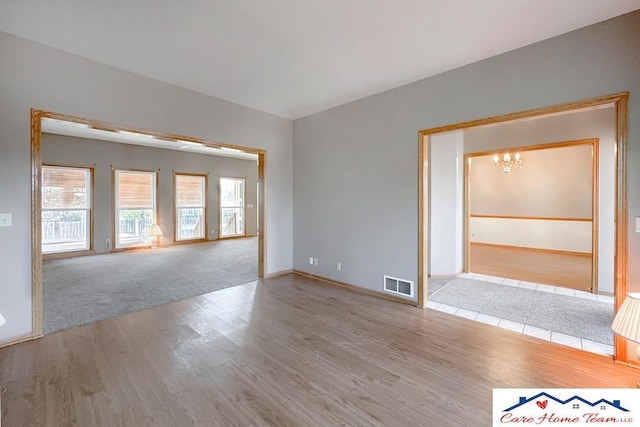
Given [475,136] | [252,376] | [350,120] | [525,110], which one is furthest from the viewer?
[475,136]

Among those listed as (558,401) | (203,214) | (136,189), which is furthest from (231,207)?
(558,401)

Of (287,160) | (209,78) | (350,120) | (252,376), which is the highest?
(209,78)

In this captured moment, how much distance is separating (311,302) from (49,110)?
3473 millimetres

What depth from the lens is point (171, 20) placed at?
232cm

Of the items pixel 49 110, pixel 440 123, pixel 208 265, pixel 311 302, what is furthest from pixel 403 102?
pixel 208 265

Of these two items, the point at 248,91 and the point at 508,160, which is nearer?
the point at 248,91

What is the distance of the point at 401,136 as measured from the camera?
143 inches

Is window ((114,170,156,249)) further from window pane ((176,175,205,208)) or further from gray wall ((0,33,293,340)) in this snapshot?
gray wall ((0,33,293,340))

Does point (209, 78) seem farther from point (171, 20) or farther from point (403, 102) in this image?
point (403, 102)

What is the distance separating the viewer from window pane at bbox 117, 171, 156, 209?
7219 millimetres

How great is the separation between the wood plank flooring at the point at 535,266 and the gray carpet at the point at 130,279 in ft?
15.0

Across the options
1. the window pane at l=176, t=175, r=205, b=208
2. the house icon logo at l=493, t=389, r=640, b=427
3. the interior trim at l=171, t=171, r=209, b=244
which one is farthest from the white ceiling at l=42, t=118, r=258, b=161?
the house icon logo at l=493, t=389, r=640, b=427

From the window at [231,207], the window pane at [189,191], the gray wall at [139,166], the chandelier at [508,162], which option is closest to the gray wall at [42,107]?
the gray wall at [139,166]

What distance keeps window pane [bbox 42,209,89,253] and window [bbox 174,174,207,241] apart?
2.15 metres
